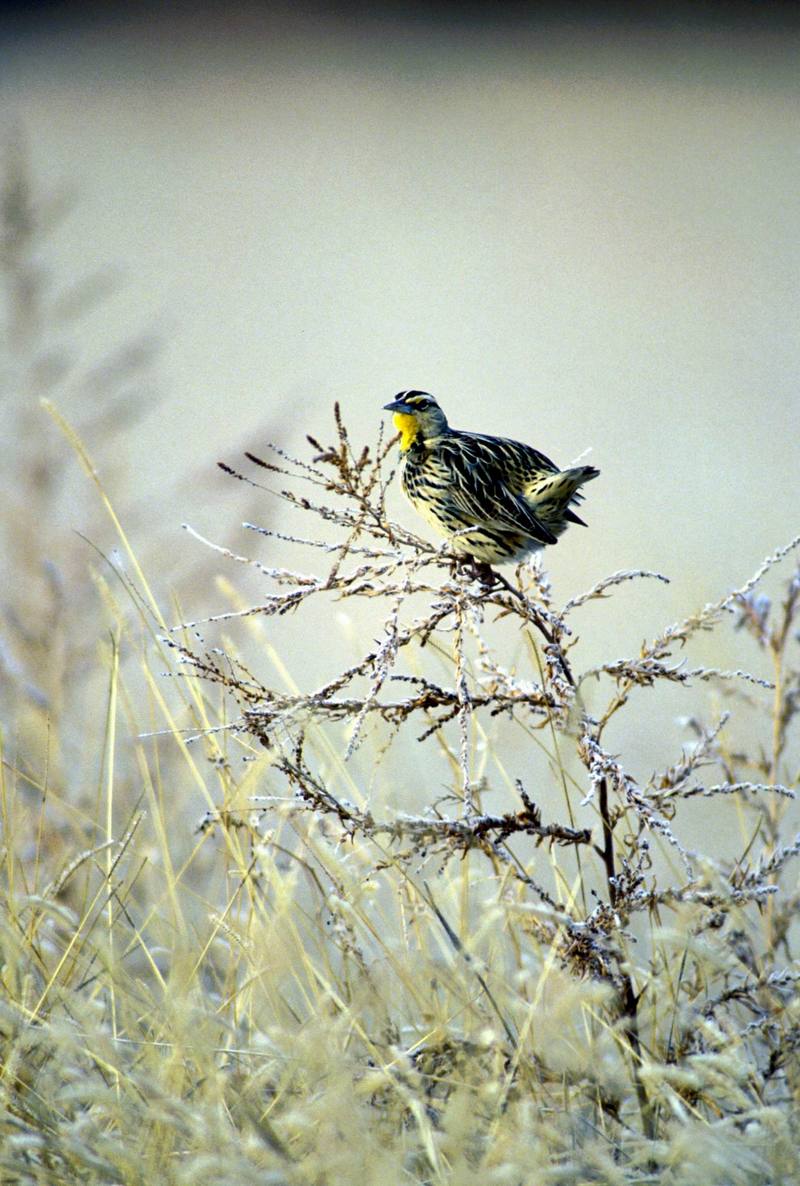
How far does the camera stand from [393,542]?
166 centimetres

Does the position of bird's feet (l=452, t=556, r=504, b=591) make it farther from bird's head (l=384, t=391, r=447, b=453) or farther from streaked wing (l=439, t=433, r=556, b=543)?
bird's head (l=384, t=391, r=447, b=453)

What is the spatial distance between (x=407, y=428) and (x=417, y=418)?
0.10 ft

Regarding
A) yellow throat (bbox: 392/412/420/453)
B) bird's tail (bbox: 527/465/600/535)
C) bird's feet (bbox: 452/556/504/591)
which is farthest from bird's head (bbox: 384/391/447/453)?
bird's feet (bbox: 452/556/504/591)

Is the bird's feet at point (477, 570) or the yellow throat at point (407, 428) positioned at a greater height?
the yellow throat at point (407, 428)

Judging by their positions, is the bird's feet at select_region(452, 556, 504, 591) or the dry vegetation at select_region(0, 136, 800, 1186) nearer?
the dry vegetation at select_region(0, 136, 800, 1186)

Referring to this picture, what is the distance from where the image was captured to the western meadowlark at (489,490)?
2.27 metres

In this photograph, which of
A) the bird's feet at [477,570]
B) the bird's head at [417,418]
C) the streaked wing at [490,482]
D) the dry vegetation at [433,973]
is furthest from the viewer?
the bird's head at [417,418]

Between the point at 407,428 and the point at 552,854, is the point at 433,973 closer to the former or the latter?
the point at 552,854

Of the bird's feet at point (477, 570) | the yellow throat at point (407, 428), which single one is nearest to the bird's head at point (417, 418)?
the yellow throat at point (407, 428)

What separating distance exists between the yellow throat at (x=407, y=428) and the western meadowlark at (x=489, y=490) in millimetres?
20

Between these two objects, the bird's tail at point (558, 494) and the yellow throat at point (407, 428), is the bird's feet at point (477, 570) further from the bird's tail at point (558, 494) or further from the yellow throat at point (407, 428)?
the yellow throat at point (407, 428)

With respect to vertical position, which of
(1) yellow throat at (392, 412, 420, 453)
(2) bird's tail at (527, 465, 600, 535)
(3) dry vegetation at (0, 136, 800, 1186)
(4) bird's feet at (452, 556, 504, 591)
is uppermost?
(1) yellow throat at (392, 412, 420, 453)

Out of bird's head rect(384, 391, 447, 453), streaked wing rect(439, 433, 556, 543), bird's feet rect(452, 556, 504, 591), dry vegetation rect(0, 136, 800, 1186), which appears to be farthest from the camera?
bird's head rect(384, 391, 447, 453)

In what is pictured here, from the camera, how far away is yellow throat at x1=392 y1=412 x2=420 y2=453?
8.39 ft
